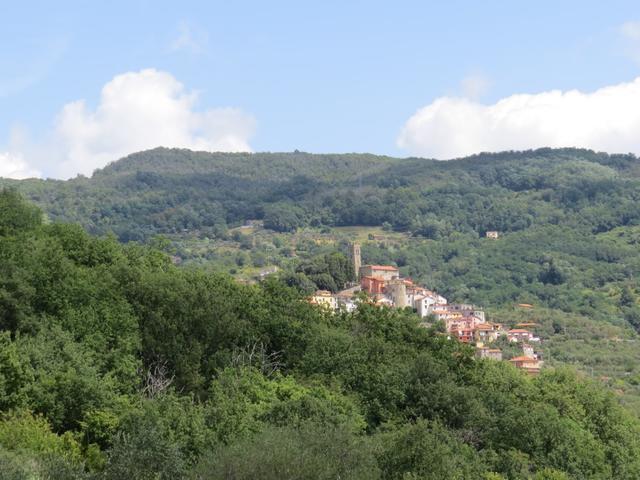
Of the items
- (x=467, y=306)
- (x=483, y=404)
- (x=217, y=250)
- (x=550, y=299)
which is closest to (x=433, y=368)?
(x=483, y=404)

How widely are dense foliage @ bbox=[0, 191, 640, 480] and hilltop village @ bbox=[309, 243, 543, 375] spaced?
47.5 metres

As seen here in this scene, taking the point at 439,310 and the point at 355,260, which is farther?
the point at 355,260

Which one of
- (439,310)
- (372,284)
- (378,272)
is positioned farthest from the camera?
(378,272)

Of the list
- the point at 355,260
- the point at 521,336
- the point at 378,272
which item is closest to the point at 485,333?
the point at 521,336

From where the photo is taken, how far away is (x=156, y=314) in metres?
43.5

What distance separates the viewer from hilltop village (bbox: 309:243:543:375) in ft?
349

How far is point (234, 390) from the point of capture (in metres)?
40.1

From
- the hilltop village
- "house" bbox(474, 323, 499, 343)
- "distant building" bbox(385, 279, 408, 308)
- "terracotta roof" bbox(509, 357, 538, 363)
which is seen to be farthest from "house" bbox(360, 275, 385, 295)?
"terracotta roof" bbox(509, 357, 538, 363)

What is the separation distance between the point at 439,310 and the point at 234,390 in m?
94.4

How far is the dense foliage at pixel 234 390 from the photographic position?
1247 inches

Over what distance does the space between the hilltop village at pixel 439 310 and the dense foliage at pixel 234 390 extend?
47537mm

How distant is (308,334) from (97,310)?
30.1 feet

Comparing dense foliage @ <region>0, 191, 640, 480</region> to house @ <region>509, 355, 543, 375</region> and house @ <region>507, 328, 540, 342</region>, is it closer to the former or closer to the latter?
house @ <region>509, 355, 543, 375</region>

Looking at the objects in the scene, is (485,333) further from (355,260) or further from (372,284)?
(355,260)
